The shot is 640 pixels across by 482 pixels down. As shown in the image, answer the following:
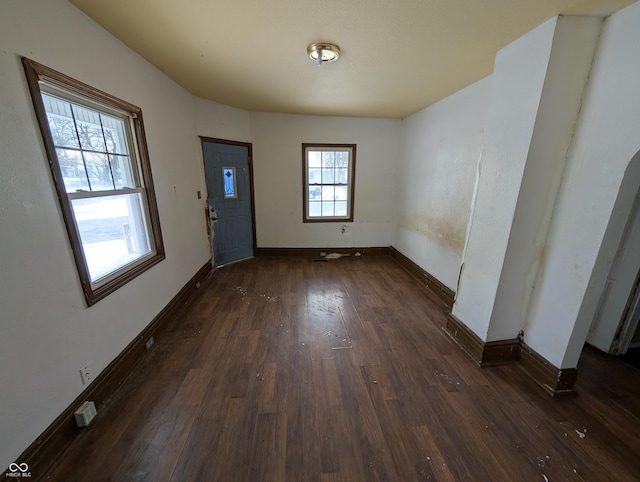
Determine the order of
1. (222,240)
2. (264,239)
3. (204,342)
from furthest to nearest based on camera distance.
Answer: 1. (264,239)
2. (222,240)
3. (204,342)

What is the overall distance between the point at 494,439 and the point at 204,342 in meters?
2.29

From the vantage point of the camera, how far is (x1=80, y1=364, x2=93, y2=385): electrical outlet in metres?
1.49

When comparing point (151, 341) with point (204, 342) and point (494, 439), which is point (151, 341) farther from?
point (494, 439)

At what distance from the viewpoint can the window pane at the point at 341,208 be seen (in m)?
4.59

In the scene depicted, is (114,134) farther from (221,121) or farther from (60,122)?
(221,121)

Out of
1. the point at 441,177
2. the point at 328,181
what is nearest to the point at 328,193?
the point at 328,181

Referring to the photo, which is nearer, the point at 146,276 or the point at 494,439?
the point at 494,439

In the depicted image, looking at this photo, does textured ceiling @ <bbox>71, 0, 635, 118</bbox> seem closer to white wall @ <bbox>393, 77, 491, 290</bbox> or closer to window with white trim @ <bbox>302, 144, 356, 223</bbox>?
white wall @ <bbox>393, 77, 491, 290</bbox>

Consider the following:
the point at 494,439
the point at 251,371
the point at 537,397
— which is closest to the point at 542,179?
the point at 537,397

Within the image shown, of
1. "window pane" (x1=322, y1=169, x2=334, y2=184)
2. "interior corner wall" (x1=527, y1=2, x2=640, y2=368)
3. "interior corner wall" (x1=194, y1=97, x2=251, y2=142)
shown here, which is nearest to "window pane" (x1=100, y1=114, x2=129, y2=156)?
"interior corner wall" (x1=194, y1=97, x2=251, y2=142)

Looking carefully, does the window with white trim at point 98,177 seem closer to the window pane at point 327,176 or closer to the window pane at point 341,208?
the window pane at point 327,176

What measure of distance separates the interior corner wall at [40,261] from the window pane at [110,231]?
213mm

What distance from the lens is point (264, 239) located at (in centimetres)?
459

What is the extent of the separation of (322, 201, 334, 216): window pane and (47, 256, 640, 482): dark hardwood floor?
2.48 metres
